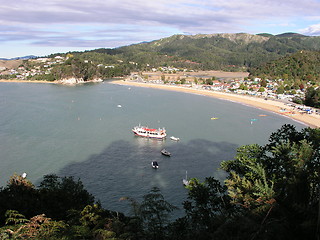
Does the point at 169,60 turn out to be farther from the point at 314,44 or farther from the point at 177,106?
the point at 314,44


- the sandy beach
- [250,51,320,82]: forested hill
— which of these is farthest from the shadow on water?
[250,51,320,82]: forested hill

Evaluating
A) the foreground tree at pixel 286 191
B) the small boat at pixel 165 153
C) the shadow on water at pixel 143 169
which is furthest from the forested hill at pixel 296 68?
the foreground tree at pixel 286 191

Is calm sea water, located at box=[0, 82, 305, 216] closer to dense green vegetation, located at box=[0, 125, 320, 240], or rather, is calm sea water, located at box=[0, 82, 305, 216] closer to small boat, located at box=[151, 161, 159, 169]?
small boat, located at box=[151, 161, 159, 169]

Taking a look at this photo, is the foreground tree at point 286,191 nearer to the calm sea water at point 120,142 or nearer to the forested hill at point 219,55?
the calm sea water at point 120,142

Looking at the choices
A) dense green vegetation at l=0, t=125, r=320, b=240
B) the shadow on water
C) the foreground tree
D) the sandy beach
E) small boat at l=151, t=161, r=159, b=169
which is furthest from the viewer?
the sandy beach

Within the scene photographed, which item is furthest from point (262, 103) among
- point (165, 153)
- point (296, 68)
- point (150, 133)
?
point (296, 68)

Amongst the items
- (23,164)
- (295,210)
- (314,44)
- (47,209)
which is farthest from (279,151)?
(314,44)
